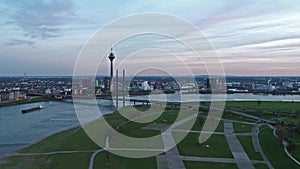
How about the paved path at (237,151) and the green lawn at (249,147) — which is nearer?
the paved path at (237,151)

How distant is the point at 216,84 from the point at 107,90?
16.7 m

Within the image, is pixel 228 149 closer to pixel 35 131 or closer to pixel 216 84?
pixel 35 131

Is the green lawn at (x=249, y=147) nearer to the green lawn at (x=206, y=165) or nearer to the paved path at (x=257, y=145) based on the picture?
the paved path at (x=257, y=145)

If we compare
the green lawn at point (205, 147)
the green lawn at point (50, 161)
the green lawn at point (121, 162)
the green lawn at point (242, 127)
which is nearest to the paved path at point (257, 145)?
the green lawn at point (242, 127)

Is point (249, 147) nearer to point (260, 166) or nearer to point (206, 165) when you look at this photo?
point (260, 166)

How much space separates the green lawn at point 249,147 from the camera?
821 centimetres

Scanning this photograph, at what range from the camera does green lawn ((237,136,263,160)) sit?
8.21 metres

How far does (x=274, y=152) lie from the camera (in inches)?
341

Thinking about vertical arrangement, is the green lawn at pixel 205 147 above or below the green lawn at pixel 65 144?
above

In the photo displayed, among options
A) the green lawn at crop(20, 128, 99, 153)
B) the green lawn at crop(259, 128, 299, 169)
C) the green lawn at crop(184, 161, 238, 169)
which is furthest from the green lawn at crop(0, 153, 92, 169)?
the green lawn at crop(259, 128, 299, 169)

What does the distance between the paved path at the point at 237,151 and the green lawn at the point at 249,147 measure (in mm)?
Answer: 115

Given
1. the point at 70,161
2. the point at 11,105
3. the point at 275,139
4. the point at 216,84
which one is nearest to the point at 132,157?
the point at 70,161

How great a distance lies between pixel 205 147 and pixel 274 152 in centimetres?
193

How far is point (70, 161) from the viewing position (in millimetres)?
7793
